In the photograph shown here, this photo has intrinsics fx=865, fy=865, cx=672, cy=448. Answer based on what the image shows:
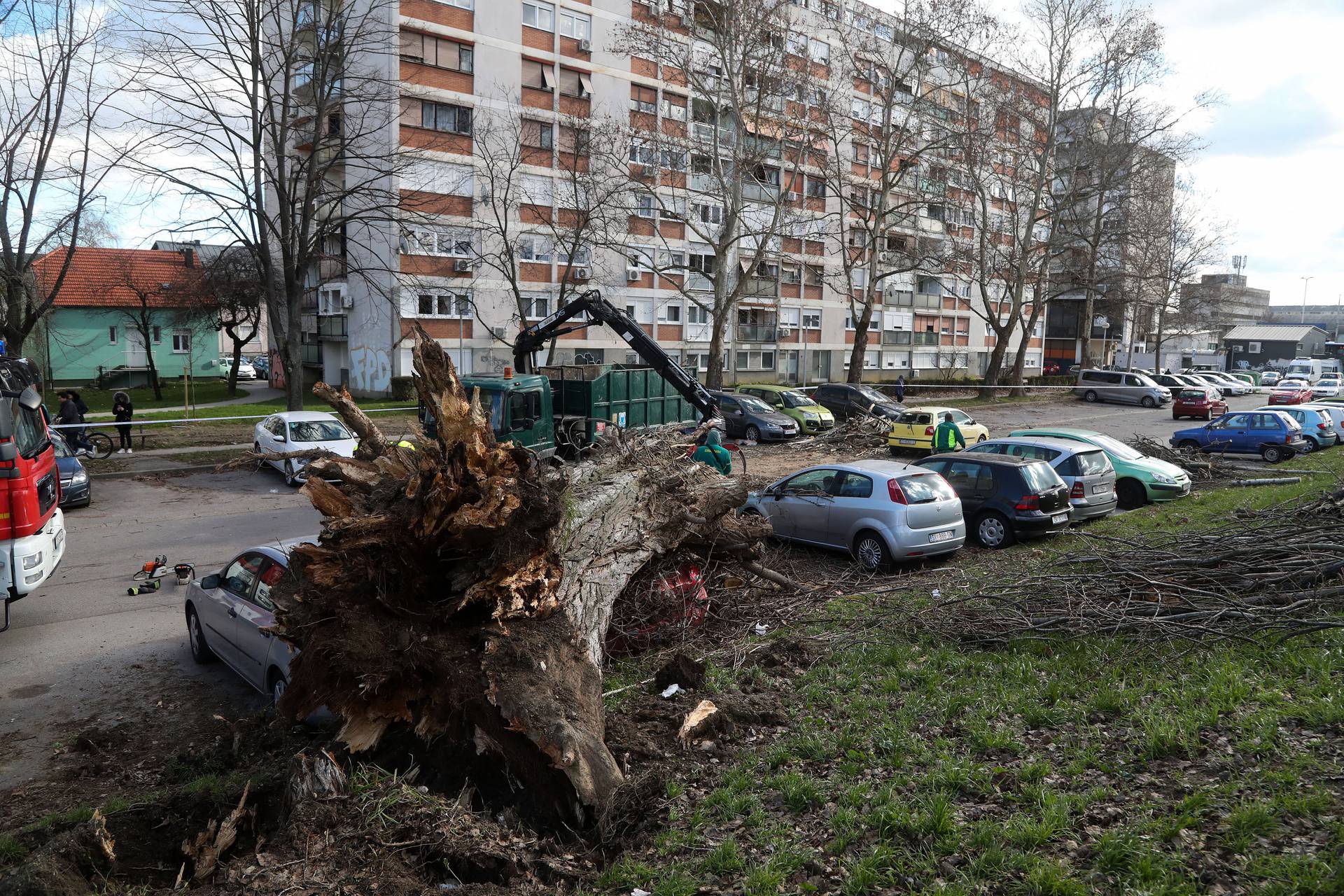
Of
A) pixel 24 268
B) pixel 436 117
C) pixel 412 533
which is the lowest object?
pixel 412 533

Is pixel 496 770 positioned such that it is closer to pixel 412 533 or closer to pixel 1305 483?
pixel 412 533

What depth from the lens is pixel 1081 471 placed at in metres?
14.2

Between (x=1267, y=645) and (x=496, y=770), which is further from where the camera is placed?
(x=1267, y=645)

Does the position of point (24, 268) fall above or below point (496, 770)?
above

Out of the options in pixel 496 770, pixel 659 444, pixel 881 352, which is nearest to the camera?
pixel 496 770

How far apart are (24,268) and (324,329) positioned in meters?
16.8

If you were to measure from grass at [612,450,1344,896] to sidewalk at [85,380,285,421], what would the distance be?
27.8 meters

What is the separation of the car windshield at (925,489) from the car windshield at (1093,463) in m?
3.57

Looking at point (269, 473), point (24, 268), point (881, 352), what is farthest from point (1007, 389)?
point (24, 268)

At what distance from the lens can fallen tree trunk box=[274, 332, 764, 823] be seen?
197 inches

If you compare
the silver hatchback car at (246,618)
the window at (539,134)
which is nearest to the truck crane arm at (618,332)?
the silver hatchback car at (246,618)

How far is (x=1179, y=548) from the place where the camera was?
26.7ft

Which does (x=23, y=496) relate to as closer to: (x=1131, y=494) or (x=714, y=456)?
(x=714, y=456)

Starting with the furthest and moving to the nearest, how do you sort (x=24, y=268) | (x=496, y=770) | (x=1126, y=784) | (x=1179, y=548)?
(x=24, y=268) → (x=1179, y=548) → (x=496, y=770) → (x=1126, y=784)
